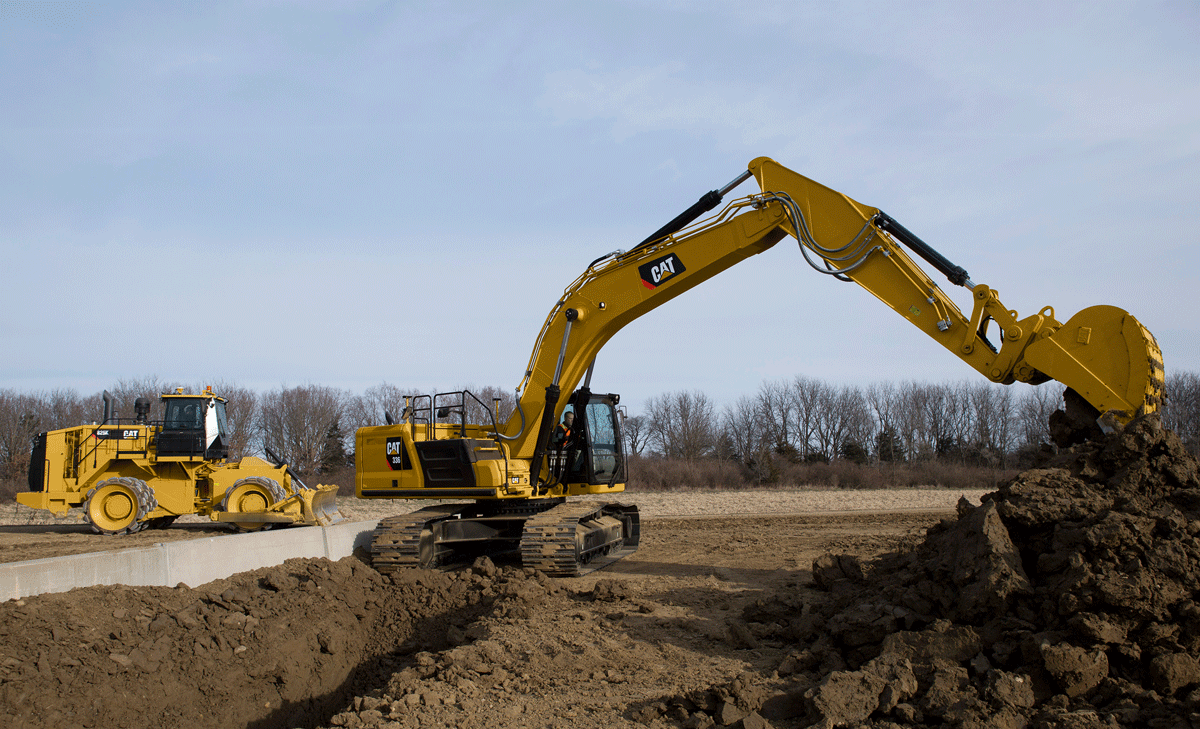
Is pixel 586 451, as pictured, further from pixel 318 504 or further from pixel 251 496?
pixel 251 496

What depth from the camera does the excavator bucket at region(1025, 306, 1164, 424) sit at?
673 cm

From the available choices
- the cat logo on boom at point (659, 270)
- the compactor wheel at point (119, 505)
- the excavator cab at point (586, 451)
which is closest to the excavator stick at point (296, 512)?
the compactor wheel at point (119, 505)

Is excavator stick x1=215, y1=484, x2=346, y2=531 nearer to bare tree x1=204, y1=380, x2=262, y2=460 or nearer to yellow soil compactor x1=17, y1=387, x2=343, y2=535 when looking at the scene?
yellow soil compactor x1=17, y1=387, x2=343, y2=535

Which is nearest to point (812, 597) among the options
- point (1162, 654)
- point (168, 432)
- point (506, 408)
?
point (1162, 654)

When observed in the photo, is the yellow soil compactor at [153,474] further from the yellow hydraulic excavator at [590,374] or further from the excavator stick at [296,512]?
the yellow hydraulic excavator at [590,374]

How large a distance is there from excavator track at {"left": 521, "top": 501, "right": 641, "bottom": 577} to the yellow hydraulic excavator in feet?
0.09

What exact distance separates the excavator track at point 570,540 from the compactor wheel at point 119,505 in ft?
31.9

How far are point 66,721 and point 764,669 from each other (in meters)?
5.54

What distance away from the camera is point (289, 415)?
49.5 m

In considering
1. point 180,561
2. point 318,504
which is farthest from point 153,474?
point 180,561

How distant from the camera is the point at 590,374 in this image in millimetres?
11070

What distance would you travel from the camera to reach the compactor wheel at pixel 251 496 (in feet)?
50.5

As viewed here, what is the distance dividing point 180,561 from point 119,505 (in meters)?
9.17

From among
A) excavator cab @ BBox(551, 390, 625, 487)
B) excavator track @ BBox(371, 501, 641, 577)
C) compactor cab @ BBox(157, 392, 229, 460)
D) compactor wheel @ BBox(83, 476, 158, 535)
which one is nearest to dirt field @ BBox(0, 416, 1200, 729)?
excavator track @ BBox(371, 501, 641, 577)
